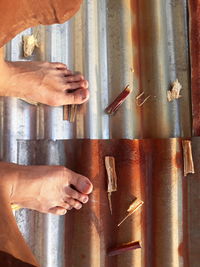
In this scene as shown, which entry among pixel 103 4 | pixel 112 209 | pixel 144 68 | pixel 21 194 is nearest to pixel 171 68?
pixel 144 68

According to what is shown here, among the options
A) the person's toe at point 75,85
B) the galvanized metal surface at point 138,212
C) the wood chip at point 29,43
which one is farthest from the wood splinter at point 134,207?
the wood chip at point 29,43

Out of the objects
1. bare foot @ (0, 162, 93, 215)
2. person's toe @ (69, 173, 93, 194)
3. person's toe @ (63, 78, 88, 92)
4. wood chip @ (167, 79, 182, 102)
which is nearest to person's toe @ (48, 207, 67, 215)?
bare foot @ (0, 162, 93, 215)

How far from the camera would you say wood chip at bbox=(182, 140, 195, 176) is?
1.24 meters

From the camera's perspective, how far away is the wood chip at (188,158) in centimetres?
124

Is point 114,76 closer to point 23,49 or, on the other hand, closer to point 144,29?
point 144,29

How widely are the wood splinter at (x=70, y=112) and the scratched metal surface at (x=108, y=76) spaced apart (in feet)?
0.06

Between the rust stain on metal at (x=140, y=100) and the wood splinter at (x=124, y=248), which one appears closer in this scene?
the wood splinter at (x=124, y=248)

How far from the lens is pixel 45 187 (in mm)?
1396

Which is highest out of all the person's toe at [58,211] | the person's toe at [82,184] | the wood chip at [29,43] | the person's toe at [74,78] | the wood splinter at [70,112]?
the wood chip at [29,43]

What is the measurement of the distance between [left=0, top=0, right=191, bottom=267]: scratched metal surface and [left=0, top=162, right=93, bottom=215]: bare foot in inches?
1.7

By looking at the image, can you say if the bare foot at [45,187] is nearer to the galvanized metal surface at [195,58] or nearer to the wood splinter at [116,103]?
the wood splinter at [116,103]

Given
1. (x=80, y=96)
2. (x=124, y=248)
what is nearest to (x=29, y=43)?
(x=80, y=96)

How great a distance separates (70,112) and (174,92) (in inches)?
15.1

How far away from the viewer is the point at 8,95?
1.36m
